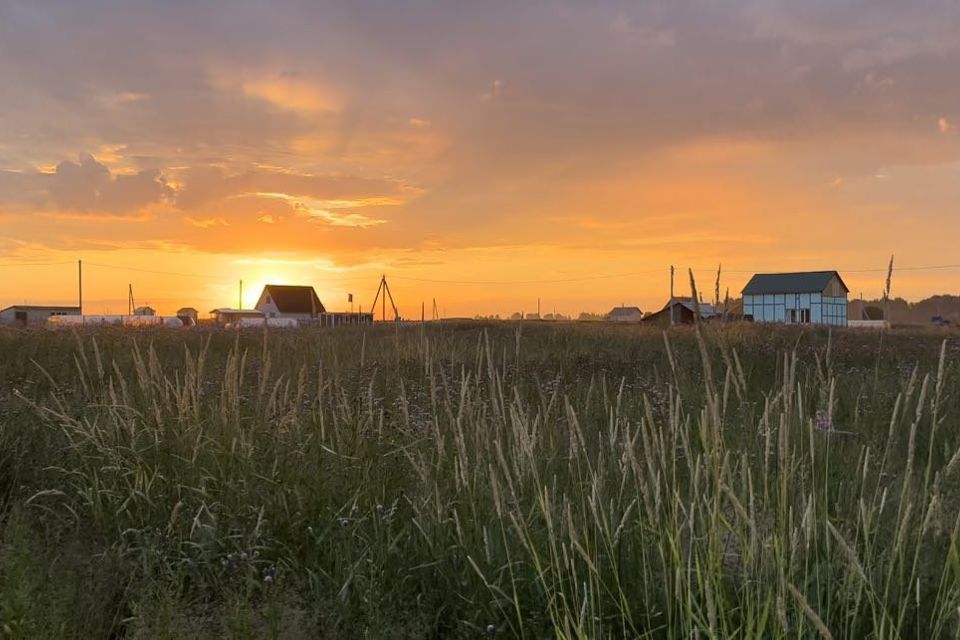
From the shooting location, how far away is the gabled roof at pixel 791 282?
5662cm

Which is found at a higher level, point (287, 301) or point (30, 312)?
point (287, 301)

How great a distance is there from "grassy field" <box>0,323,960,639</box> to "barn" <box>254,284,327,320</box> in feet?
213

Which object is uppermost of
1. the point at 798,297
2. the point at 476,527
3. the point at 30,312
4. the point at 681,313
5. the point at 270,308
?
the point at 798,297

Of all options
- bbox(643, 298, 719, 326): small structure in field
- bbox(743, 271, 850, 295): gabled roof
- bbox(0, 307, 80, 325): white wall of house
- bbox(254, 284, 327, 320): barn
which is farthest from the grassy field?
bbox(0, 307, 80, 325): white wall of house

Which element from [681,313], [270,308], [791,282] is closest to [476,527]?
[681,313]

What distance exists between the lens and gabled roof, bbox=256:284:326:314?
68.9m

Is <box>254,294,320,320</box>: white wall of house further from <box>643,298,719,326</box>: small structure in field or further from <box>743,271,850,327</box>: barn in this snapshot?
<box>743,271,850,327</box>: barn

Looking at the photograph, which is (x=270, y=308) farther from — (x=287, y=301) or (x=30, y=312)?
(x=30, y=312)

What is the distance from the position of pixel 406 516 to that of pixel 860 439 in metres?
3.48

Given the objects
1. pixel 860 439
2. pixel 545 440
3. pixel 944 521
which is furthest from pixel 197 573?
pixel 860 439

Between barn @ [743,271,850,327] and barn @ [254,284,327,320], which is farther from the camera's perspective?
barn @ [254,284,327,320]

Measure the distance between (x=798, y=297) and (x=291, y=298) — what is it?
47.0m

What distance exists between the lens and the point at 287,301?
69438 millimetres

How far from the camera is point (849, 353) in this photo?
37.9 feet
